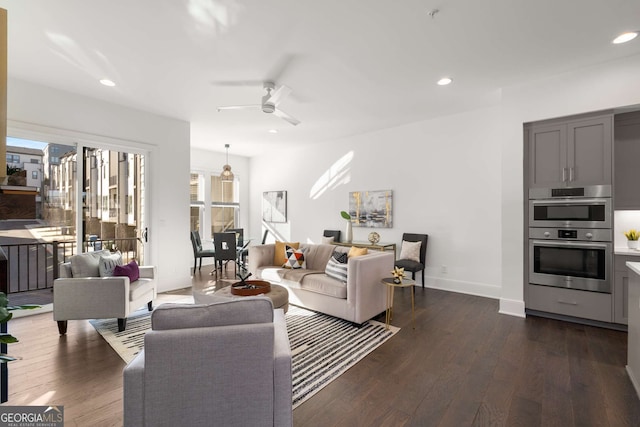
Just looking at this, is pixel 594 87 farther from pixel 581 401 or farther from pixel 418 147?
pixel 581 401

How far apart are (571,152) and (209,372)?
419cm

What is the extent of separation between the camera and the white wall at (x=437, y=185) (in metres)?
4.51

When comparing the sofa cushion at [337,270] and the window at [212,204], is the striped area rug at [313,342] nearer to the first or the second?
the sofa cushion at [337,270]

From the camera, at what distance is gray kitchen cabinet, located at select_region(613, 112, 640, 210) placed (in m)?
3.28

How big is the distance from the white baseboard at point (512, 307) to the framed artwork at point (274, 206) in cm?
506

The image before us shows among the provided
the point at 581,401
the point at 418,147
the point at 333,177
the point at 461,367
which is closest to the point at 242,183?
the point at 333,177

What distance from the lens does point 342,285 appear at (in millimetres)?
3439

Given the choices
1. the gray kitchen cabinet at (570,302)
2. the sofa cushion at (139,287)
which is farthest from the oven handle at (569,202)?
the sofa cushion at (139,287)

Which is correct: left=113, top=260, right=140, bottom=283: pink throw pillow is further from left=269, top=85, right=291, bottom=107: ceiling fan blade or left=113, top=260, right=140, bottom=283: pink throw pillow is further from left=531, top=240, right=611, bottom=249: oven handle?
left=531, top=240, right=611, bottom=249: oven handle

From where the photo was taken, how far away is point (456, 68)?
325 cm

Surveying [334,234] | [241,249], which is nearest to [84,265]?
[241,249]

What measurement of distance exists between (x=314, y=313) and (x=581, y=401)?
2.57 meters

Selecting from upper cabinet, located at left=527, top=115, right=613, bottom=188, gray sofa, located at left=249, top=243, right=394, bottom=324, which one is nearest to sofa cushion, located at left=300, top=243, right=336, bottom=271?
gray sofa, located at left=249, top=243, right=394, bottom=324

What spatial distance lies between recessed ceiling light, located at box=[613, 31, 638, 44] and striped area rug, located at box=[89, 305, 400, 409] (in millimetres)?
3497
